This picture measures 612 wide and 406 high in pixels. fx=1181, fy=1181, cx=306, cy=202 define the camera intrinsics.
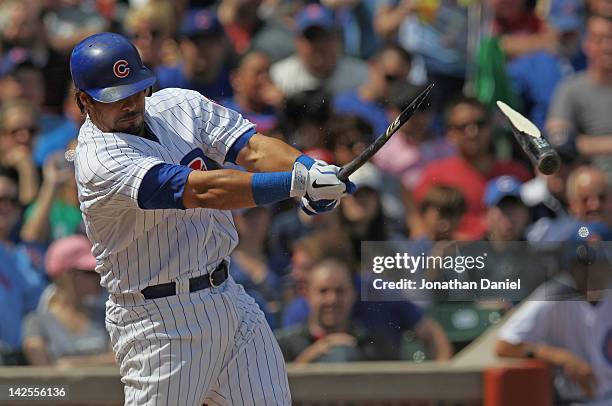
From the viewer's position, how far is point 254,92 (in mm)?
6941

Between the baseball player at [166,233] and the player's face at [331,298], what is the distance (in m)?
1.51

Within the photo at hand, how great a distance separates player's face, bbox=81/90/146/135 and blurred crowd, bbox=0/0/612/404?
2.02 m

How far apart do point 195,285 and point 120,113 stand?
64 cm

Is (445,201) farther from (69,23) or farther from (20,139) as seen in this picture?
(69,23)

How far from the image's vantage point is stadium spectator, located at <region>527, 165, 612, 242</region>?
5.98m

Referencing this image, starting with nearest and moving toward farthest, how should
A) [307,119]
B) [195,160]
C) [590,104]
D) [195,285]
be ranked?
[195,285]
[195,160]
[307,119]
[590,104]

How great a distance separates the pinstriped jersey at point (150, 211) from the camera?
381cm

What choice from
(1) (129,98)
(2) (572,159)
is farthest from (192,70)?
(1) (129,98)

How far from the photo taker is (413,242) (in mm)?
6184

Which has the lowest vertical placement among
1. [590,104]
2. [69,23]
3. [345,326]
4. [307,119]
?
[345,326]

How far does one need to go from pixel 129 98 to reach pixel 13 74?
12.7ft

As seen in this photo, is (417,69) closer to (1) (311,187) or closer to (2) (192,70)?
(2) (192,70)

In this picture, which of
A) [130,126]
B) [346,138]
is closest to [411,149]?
[346,138]

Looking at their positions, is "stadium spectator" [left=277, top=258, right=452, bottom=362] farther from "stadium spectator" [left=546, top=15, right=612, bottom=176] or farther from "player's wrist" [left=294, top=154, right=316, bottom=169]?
"player's wrist" [left=294, top=154, right=316, bottom=169]
